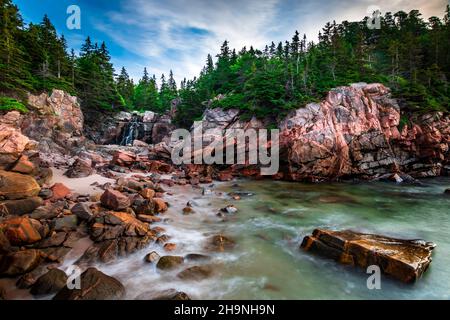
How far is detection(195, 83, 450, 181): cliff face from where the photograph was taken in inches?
771

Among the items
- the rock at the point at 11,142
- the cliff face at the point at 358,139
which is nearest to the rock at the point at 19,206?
the rock at the point at 11,142

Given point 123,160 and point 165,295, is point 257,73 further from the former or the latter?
point 165,295

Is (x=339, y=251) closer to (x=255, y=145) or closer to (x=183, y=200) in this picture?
(x=183, y=200)

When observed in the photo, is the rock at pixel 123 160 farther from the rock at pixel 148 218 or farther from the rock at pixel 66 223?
the rock at pixel 66 223

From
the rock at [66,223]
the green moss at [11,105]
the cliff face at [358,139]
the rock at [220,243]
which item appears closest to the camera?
the rock at [66,223]

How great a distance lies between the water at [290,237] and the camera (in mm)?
5598

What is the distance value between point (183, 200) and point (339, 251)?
27.7 feet

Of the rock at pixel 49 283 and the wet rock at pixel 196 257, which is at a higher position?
the rock at pixel 49 283

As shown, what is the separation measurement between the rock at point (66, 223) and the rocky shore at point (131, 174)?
0.03m

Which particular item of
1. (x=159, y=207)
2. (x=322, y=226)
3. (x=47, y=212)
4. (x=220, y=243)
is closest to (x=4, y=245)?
(x=47, y=212)

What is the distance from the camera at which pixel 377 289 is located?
552 cm

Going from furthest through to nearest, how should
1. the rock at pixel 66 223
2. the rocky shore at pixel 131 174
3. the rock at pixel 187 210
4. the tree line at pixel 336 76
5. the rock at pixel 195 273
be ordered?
the tree line at pixel 336 76, the rock at pixel 187 210, the rock at pixel 66 223, the rocky shore at pixel 131 174, the rock at pixel 195 273

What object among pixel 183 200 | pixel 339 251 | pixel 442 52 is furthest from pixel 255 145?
pixel 442 52

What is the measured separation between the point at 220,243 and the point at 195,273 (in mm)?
1926
